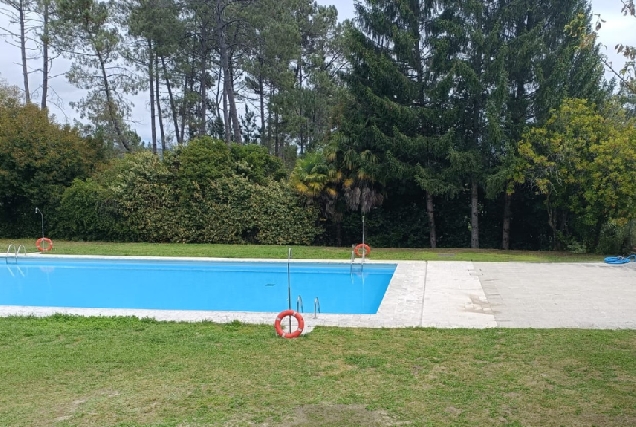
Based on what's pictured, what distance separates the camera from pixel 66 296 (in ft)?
38.1

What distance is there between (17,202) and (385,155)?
→ 14.6 metres

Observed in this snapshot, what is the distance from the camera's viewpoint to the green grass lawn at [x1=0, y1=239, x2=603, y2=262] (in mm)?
15047

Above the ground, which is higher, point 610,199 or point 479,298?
point 610,199

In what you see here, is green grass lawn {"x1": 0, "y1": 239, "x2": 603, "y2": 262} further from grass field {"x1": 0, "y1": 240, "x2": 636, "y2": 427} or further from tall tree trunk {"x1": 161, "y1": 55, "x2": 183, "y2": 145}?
tall tree trunk {"x1": 161, "y1": 55, "x2": 183, "y2": 145}

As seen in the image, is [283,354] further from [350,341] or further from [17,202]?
[17,202]

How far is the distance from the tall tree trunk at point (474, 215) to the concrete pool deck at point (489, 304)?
20.1 ft

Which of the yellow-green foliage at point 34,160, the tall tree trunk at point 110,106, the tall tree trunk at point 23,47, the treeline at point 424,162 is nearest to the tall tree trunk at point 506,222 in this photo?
the treeline at point 424,162

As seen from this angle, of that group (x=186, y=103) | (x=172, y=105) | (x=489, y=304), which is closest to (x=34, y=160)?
(x=172, y=105)

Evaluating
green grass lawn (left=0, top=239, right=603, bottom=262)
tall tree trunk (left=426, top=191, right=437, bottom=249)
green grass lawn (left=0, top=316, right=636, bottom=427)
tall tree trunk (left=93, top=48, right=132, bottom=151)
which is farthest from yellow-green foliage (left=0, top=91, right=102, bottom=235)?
green grass lawn (left=0, top=316, right=636, bottom=427)

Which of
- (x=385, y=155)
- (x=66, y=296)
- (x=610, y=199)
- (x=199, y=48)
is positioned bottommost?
(x=66, y=296)

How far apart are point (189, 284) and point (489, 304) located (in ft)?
23.4

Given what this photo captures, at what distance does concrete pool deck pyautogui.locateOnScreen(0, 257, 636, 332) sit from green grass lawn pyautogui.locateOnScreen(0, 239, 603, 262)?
8.35 feet

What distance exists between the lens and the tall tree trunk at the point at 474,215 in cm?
1828

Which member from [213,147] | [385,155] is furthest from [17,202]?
[385,155]
